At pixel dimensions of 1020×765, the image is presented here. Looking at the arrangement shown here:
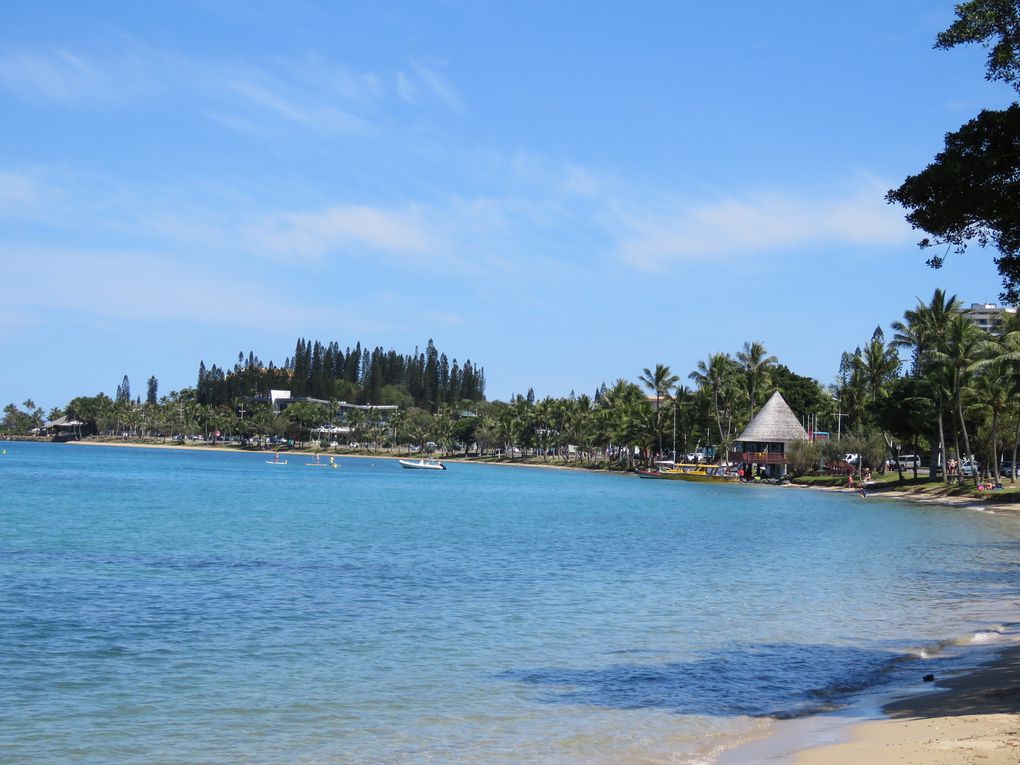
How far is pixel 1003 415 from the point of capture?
66375 millimetres

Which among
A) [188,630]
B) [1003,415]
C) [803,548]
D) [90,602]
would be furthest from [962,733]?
[1003,415]

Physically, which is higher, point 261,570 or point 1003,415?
point 1003,415

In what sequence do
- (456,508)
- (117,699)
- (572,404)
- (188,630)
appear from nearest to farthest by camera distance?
(117,699) < (188,630) < (456,508) < (572,404)

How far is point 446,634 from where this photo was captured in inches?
693

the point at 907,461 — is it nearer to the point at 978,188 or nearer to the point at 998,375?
the point at 998,375

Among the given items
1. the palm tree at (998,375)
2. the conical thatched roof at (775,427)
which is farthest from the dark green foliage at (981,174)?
the conical thatched roof at (775,427)

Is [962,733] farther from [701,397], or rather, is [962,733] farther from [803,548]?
[701,397]

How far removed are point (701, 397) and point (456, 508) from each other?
2496 inches

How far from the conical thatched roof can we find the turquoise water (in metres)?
59.3

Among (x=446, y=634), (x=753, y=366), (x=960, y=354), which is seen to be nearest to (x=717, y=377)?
(x=753, y=366)

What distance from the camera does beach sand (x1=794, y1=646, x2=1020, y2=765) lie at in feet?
30.9

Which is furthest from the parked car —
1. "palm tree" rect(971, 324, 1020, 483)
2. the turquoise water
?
the turquoise water

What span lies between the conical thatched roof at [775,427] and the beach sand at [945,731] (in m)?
87.9

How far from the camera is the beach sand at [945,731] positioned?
941 cm
